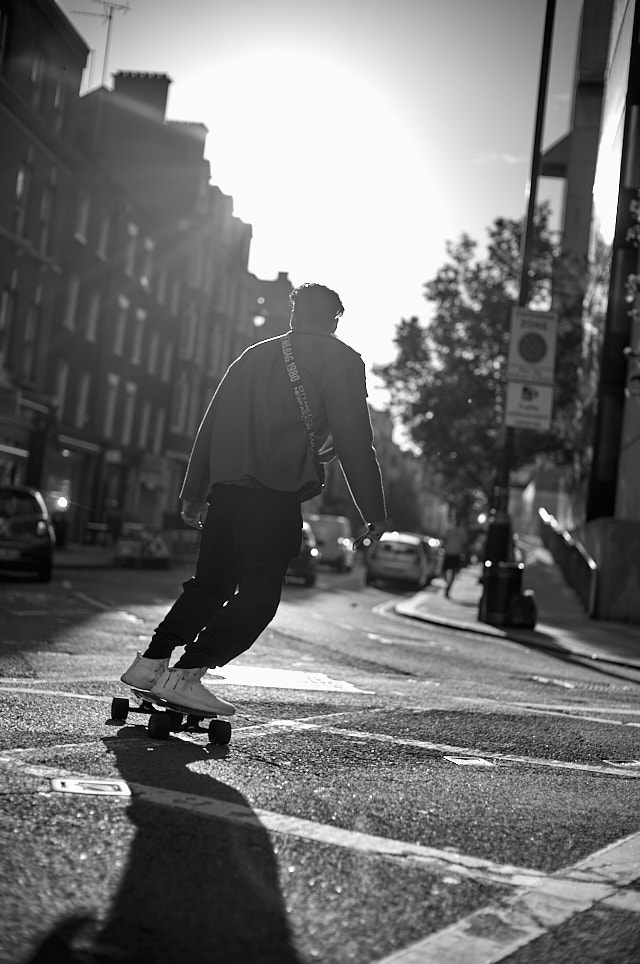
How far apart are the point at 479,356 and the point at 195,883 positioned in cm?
3926

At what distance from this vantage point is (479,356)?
41.3 metres

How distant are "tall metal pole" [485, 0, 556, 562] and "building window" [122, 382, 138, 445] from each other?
88.1 ft

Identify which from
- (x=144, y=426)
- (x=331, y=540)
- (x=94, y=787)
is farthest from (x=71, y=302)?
(x=94, y=787)

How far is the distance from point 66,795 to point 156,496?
47730 mm

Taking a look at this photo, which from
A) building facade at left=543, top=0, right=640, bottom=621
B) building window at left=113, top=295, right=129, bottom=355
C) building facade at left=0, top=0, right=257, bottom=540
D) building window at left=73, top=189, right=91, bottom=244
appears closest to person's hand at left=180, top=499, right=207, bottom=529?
building facade at left=543, top=0, right=640, bottom=621

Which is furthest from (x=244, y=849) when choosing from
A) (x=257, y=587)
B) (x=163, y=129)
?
(x=163, y=129)

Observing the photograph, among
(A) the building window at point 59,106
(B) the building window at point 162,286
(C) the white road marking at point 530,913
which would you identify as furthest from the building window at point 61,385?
(C) the white road marking at point 530,913

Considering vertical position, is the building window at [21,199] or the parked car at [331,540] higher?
the building window at [21,199]

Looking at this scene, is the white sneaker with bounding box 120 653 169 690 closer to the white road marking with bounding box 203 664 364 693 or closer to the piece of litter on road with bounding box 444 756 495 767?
the piece of litter on road with bounding box 444 756 495 767

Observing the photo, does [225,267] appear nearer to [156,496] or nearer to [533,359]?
[156,496]

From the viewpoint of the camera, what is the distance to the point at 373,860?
305 centimetres

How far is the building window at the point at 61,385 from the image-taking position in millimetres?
38750

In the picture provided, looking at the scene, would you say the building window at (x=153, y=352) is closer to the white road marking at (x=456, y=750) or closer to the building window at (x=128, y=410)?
the building window at (x=128, y=410)

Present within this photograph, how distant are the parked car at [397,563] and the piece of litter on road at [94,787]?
104 ft
